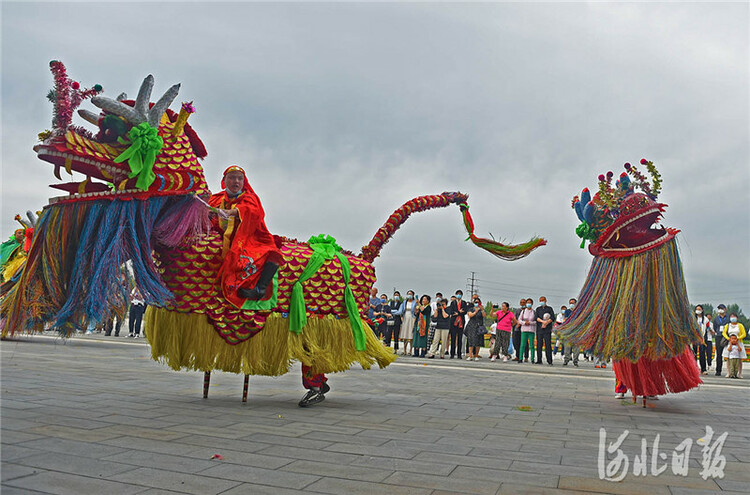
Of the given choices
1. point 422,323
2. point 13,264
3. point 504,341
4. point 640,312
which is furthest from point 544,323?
point 13,264

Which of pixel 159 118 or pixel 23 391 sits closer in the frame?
pixel 159 118

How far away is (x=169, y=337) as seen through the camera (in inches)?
198

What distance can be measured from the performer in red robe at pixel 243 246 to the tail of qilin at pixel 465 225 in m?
1.36

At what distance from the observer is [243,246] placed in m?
5.07

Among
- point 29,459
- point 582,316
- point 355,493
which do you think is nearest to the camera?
point 355,493

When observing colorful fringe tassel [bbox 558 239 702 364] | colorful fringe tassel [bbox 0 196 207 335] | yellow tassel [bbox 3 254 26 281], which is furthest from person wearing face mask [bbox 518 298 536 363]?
colorful fringe tassel [bbox 0 196 207 335]

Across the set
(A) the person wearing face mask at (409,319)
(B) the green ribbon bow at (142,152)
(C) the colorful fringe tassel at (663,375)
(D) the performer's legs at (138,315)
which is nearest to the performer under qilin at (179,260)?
(B) the green ribbon bow at (142,152)

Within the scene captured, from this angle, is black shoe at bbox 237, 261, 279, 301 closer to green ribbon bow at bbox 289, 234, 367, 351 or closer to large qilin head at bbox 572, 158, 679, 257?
green ribbon bow at bbox 289, 234, 367, 351

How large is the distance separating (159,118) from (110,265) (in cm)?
119

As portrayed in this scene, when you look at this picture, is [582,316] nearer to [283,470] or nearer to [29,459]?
[283,470]

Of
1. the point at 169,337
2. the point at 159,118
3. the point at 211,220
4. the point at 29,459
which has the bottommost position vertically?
the point at 29,459

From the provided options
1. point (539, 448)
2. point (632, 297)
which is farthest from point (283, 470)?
point (632, 297)

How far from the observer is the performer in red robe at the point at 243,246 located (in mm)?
4969

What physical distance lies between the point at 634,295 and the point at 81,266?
520cm
